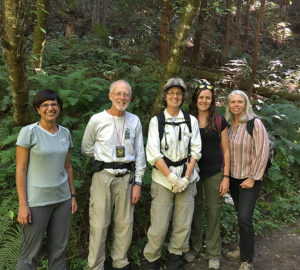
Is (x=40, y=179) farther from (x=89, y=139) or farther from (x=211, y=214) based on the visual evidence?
(x=211, y=214)

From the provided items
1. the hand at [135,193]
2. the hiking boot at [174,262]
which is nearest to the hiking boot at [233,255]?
the hiking boot at [174,262]

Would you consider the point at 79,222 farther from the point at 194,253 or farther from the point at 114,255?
the point at 194,253

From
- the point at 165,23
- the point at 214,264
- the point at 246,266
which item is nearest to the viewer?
the point at 246,266

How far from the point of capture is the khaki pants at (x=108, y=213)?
136 inches

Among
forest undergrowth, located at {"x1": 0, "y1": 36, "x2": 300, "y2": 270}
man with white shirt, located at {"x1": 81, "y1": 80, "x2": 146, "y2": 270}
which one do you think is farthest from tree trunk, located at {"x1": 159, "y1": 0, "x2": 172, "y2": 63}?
man with white shirt, located at {"x1": 81, "y1": 80, "x2": 146, "y2": 270}

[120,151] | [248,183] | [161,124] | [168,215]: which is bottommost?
[168,215]

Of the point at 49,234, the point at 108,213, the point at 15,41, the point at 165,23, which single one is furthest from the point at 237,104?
the point at 165,23

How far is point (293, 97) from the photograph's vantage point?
10.3 m

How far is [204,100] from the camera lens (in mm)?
3773

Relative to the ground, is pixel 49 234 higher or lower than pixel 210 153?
lower

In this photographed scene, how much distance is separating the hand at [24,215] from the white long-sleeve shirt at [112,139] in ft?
3.23

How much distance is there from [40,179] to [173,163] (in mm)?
1562

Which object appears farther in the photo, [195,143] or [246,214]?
[246,214]

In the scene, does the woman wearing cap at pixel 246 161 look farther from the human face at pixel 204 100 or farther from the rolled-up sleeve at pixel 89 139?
the rolled-up sleeve at pixel 89 139
